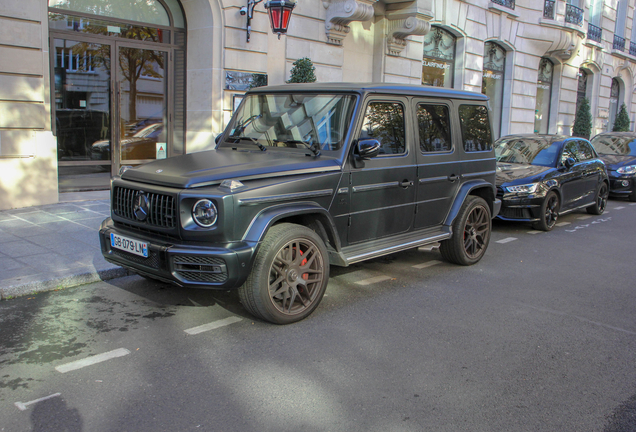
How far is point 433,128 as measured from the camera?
629 centimetres

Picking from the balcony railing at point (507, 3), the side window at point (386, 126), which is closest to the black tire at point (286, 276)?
the side window at point (386, 126)

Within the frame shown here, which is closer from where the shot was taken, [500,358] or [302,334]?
[500,358]

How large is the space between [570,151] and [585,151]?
0.83m

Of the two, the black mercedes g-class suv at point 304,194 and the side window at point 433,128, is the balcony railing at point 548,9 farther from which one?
the side window at point 433,128

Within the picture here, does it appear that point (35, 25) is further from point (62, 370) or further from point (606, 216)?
point (606, 216)

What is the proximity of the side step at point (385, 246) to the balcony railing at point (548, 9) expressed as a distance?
63.8ft

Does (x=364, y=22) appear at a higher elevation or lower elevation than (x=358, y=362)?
higher

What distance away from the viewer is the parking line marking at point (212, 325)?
4660mm

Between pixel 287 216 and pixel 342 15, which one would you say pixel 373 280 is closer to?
pixel 287 216

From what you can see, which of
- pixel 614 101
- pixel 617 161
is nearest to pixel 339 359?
pixel 617 161

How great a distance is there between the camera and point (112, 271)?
20.0 ft

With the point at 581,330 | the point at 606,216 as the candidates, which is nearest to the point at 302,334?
the point at 581,330

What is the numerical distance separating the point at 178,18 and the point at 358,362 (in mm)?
10343

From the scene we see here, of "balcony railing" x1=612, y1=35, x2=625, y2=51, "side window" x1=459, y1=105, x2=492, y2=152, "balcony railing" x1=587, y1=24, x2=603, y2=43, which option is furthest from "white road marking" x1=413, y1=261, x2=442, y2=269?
"balcony railing" x1=612, y1=35, x2=625, y2=51
